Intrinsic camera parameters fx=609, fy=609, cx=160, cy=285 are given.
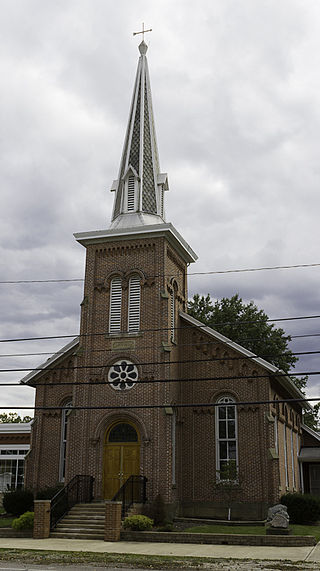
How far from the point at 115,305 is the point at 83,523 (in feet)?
30.9

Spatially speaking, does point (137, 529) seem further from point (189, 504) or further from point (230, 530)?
point (189, 504)

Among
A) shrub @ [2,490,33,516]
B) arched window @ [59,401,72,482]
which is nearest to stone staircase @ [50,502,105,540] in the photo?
shrub @ [2,490,33,516]

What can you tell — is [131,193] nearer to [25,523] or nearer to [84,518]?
[84,518]

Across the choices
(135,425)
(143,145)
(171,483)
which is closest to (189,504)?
(171,483)

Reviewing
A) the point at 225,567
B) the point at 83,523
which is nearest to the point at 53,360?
the point at 83,523

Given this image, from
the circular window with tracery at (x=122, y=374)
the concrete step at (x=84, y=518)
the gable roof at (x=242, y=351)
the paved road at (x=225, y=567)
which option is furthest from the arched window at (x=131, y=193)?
the paved road at (x=225, y=567)

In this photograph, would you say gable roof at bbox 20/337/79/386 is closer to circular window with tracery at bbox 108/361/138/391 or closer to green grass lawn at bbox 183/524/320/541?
circular window with tracery at bbox 108/361/138/391

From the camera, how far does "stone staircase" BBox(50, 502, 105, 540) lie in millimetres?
20781

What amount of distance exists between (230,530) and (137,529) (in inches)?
132

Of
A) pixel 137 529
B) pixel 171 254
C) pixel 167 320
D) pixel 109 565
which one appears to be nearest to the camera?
pixel 109 565

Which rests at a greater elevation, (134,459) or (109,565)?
(134,459)

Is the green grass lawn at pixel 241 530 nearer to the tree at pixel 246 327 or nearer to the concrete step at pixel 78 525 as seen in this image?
the concrete step at pixel 78 525

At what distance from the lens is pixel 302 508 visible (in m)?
24.6

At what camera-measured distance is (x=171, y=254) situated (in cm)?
2850
